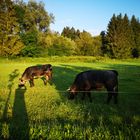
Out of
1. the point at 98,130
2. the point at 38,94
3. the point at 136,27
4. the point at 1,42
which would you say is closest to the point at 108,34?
the point at 136,27

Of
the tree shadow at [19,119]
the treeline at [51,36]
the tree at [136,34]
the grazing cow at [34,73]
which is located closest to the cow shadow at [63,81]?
the grazing cow at [34,73]

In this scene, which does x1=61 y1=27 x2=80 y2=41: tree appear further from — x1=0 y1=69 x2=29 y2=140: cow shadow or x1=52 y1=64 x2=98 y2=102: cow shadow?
x1=0 y1=69 x2=29 y2=140: cow shadow

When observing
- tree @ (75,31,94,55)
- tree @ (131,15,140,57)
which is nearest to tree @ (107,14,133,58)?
tree @ (131,15,140,57)

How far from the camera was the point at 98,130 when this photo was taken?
28.5 ft

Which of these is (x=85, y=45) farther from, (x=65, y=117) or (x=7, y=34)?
(x=65, y=117)

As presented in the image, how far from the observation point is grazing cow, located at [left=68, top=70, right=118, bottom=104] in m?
15.4

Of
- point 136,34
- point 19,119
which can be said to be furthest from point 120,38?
point 19,119

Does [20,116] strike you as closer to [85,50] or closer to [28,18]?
[28,18]

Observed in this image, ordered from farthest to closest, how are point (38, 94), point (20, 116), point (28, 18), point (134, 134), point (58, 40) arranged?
point (58, 40)
point (28, 18)
point (38, 94)
point (20, 116)
point (134, 134)

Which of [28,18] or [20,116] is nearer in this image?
[20,116]

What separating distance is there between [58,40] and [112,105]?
79.1 metres

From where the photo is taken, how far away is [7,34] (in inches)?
2729

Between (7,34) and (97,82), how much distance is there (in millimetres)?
56259

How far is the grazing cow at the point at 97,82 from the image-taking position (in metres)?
15.4
